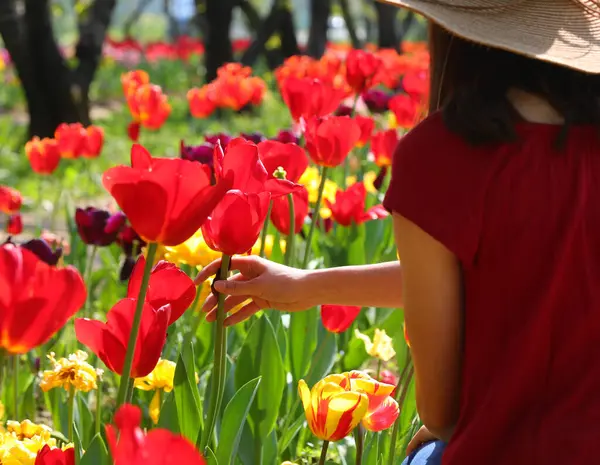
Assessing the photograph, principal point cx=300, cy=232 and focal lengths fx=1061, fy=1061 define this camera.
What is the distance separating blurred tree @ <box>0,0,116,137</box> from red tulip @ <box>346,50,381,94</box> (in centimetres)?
385

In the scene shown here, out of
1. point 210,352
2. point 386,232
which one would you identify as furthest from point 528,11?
point 386,232

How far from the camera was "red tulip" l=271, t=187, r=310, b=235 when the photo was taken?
2260 mm

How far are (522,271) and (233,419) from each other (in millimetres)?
547

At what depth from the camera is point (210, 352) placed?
97.0 inches

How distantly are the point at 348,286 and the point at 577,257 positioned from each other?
17.6 inches

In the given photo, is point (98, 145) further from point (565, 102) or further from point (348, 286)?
point (565, 102)

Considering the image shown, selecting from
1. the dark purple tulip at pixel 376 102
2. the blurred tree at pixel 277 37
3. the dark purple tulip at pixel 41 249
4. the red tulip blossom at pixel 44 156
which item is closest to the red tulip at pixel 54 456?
the dark purple tulip at pixel 41 249

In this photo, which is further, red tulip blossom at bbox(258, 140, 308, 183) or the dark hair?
red tulip blossom at bbox(258, 140, 308, 183)

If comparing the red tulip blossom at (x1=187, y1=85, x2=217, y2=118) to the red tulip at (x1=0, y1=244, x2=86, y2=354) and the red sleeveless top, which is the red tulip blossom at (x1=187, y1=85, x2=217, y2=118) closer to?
the red sleeveless top

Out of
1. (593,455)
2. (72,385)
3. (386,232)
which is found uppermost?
(593,455)

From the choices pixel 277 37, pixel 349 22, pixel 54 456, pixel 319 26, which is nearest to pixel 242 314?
pixel 54 456

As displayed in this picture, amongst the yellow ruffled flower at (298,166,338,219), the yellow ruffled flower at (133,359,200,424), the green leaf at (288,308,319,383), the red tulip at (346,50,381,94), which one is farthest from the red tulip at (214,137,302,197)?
the red tulip at (346,50,381,94)

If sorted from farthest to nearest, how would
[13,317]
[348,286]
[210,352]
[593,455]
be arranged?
[210,352], [348,286], [593,455], [13,317]

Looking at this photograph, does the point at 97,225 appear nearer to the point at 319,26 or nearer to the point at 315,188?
the point at 315,188
